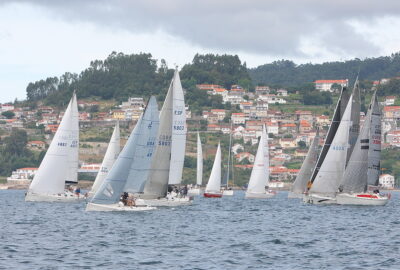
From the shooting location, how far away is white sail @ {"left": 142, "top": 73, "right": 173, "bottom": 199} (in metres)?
51.4

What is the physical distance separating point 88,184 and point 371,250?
120357 mm

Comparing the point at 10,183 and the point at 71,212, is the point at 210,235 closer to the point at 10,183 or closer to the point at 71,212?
the point at 71,212

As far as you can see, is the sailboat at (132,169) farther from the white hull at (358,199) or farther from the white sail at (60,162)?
the white hull at (358,199)

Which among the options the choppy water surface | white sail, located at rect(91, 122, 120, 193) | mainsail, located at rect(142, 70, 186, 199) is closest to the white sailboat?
the choppy water surface

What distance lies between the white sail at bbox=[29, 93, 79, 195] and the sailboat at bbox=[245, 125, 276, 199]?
2396cm

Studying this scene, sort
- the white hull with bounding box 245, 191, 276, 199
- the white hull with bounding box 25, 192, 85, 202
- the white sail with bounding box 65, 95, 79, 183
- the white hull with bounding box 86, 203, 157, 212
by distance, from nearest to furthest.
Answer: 1. the white hull with bounding box 86, 203, 157, 212
2. the white hull with bounding box 25, 192, 85, 202
3. the white sail with bounding box 65, 95, 79, 183
4. the white hull with bounding box 245, 191, 276, 199

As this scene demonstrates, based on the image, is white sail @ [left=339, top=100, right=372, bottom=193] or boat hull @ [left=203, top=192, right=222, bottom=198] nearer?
white sail @ [left=339, top=100, right=372, bottom=193]

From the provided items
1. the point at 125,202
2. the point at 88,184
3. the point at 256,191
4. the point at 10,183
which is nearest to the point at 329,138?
the point at 125,202

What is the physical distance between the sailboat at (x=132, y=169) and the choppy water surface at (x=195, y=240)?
697mm

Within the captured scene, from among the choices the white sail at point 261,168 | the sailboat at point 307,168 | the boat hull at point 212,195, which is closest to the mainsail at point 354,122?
the sailboat at point 307,168

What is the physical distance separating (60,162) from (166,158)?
1032 cm

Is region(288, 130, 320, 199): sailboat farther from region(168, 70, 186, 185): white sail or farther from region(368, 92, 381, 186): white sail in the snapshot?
region(168, 70, 186, 185): white sail

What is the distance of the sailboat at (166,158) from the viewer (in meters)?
51.5

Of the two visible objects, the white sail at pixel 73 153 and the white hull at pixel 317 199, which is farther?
the white sail at pixel 73 153
